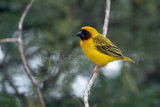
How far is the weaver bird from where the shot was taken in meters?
5.36

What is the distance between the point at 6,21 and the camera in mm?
6488

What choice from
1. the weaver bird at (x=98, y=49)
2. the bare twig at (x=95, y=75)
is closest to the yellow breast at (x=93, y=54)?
the weaver bird at (x=98, y=49)

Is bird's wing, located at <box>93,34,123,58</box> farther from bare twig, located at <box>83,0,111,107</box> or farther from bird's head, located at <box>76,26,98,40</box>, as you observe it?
bare twig, located at <box>83,0,111,107</box>

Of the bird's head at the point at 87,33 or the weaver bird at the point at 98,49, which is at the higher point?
the bird's head at the point at 87,33

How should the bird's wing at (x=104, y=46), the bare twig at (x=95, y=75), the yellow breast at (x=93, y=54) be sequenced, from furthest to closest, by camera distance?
the bird's wing at (x=104, y=46) < the yellow breast at (x=93, y=54) < the bare twig at (x=95, y=75)

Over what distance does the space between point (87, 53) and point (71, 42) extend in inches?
42.3

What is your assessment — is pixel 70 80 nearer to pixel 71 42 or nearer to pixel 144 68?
pixel 71 42

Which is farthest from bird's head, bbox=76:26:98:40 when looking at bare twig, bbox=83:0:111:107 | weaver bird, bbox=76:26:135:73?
bare twig, bbox=83:0:111:107

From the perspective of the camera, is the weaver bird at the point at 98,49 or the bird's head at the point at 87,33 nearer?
the weaver bird at the point at 98,49

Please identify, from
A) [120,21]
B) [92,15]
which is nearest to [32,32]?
[92,15]

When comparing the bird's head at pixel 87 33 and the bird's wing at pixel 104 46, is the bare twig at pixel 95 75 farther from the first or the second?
the bird's head at pixel 87 33

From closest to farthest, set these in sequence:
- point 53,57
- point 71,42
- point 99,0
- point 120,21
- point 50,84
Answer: point 53,57
point 50,84
point 71,42
point 99,0
point 120,21

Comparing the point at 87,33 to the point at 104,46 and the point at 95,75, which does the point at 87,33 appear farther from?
the point at 95,75

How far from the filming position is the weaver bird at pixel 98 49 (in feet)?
17.6
